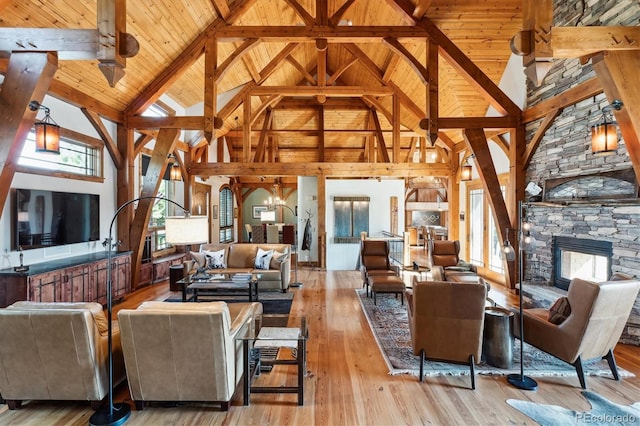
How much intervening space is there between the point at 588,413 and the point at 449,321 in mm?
1198

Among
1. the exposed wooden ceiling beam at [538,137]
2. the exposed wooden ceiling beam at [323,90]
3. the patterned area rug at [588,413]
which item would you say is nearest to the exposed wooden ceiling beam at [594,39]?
the exposed wooden ceiling beam at [538,137]

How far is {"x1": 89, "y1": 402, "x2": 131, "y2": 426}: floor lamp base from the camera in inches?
94.7

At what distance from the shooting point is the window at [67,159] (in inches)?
178

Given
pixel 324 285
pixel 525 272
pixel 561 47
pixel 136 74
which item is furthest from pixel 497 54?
pixel 136 74

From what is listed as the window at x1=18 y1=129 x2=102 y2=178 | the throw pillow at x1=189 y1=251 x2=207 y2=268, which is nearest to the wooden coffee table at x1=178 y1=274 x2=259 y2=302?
the throw pillow at x1=189 y1=251 x2=207 y2=268

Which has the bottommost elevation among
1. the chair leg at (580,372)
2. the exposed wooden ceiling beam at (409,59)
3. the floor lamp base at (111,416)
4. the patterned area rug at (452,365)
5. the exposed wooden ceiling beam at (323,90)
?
the patterned area rug at (452,365)

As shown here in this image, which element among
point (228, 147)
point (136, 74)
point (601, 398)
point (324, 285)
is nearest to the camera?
point (601, 398)

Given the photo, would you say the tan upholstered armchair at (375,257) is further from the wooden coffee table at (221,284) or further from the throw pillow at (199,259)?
the throw pillow at (199,259)

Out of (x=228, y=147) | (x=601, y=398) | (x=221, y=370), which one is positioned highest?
(x=228, y=147)

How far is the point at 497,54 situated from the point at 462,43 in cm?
70

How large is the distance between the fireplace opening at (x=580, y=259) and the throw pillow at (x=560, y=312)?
1.79 metres

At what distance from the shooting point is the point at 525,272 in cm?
593

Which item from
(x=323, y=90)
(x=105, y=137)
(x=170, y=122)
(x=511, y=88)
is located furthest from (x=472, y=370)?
(x=323, y=90)

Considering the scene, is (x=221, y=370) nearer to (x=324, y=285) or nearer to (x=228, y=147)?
(x=324, y=285)
